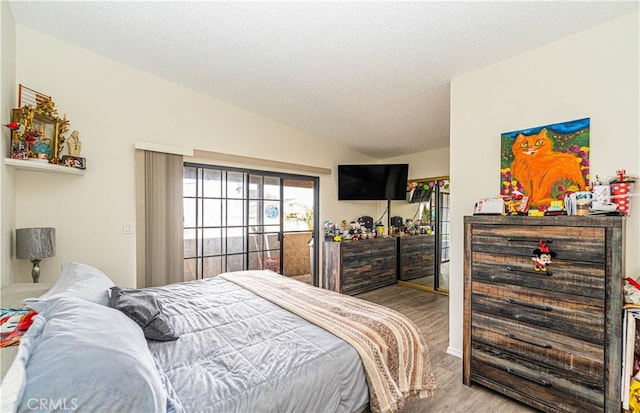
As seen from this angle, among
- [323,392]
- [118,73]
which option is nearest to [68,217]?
[118,73]

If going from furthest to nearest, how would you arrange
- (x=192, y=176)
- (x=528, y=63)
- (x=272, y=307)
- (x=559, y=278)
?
(x=192, y=176)
(x=528, y=63)
(x=272, y=307)
(x=559, y=278)

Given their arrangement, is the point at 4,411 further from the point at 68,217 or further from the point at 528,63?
the point at 528,63

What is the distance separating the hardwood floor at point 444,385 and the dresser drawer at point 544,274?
2.84 feet

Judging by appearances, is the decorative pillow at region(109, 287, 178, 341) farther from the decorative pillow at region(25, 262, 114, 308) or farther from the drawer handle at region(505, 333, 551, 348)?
the drawer handle at region(505, 333, 551, 348)

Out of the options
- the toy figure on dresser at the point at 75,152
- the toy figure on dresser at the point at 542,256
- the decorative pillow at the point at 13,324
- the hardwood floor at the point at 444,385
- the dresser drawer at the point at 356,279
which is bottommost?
the hardwood floor at the point at 444,385

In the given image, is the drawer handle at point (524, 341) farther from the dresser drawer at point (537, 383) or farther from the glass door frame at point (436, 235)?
the glass door frame at point (436, 235)

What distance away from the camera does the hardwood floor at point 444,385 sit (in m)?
1.91

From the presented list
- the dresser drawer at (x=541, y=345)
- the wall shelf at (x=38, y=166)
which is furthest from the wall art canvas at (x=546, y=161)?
the wall shelf at (x=38, y=166)

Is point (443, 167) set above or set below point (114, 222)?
above

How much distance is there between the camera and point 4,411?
2.14 ft

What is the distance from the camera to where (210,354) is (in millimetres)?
1386

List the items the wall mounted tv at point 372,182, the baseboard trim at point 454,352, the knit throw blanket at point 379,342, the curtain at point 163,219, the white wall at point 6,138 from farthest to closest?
the wall mounted tv at point 372,182 < the curtain at point 163,219 < the baseboard trim at point 454,352 < the white wall at point 6,138 < the knit throw blanket at point 379,342

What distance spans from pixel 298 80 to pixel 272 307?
2212 millimetres

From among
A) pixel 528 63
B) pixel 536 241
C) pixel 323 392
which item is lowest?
pixel 323 392
